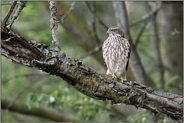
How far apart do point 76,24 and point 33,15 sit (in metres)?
2.72

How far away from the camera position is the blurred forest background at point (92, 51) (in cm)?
730

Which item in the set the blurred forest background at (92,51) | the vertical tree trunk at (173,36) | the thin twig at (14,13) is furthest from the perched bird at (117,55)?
the vertical tree trunk at (173,36)

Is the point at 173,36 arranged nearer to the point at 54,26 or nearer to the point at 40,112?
the point at 40,112

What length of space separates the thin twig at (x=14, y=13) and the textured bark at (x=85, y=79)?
7cm

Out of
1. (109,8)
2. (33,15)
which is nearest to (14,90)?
(33,15)

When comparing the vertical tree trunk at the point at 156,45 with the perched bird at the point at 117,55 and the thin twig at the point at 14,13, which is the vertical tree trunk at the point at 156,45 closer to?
the perched bird at the point at 117,55

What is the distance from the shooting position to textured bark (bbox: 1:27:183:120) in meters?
3.51

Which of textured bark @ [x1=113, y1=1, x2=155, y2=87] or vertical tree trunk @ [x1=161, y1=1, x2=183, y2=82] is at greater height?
vertical tree trunk @ [x1=161, y1=1, x2=183, y2=82]

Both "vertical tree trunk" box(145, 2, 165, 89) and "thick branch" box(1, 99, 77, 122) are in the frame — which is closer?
"thick branch" box(1, 99, 77, 122)

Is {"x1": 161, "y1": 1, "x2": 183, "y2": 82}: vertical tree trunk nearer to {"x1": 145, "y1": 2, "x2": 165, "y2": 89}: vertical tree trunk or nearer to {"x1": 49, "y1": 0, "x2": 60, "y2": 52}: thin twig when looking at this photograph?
{"x1": 145, "y1": 2, "x2": 165, "y2": 89}: vertical tree trunk

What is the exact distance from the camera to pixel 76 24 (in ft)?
28.1

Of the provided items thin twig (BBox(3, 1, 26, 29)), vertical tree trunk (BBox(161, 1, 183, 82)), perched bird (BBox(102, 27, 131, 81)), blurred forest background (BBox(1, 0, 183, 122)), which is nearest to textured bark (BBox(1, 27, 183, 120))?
thin twig (BBox(3, 1, 26, 29))

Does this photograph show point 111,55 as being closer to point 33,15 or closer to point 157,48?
point 157,48

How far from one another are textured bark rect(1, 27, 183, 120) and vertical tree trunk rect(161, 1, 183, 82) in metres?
Result: 4.68
